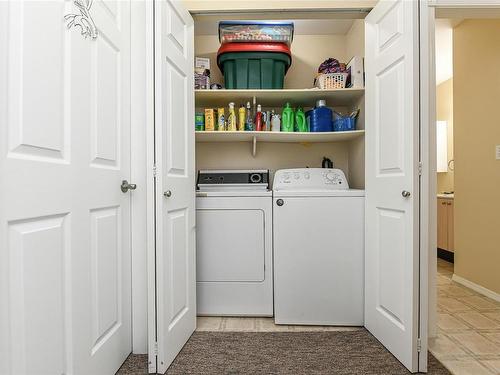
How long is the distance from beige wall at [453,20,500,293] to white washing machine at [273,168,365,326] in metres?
1.42

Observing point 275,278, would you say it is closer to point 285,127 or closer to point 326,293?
point 326,293

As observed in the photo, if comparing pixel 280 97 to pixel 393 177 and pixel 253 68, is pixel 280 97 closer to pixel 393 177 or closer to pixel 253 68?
pixel 253 68

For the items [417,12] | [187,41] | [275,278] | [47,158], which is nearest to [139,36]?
[187,41]

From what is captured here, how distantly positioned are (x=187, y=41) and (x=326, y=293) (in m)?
1.75

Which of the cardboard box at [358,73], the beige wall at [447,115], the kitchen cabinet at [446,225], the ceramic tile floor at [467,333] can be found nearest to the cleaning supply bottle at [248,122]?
the cardboard box at [358,73]

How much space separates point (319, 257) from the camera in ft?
7.11

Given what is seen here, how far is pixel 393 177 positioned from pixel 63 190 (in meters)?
1.51

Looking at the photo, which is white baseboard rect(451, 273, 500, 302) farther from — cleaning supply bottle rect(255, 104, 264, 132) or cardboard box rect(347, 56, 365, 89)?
cleaning supply bottle rect(255, 104, 264, 132)

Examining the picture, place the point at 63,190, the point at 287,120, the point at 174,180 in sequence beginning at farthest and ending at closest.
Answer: the point at 287,120 < the point at 174,180 < the point at 63,190

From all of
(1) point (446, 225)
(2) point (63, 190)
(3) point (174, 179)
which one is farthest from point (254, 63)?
(1) point (446, 225)

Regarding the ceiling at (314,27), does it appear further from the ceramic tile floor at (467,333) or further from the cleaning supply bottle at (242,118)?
the ceramic tile floor at (467,333)

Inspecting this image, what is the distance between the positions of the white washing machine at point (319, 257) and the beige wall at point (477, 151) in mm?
1421

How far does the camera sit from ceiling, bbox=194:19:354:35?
8.78 feet

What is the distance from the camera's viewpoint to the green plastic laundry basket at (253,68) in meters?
2.42
